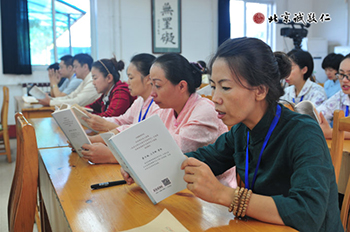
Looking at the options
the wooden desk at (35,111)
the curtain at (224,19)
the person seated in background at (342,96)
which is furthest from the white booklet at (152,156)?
the curtain at (224,19)

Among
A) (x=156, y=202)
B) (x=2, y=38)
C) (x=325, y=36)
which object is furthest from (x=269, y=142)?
(x=325, y=36)

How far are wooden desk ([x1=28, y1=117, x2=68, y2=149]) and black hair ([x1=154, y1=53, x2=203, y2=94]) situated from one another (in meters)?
0.72

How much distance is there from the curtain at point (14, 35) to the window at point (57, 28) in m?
0.19

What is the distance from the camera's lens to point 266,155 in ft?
2.91

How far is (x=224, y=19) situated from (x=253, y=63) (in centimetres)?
599

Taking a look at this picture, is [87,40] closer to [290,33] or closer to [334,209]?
[290,33]

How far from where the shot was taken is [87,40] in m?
5.88

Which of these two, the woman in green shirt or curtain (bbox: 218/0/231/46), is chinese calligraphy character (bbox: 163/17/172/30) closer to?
curtain (bbox: 218/0/231/46)

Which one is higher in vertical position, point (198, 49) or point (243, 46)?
point (198, 49)

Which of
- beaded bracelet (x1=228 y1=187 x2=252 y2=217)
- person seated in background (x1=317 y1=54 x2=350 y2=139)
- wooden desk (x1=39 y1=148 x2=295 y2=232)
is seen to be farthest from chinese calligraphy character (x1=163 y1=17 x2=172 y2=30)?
beaded bracelet (x1=228 y1=187 x2=252 y2=217)

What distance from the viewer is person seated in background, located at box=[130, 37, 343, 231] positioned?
2.40ft

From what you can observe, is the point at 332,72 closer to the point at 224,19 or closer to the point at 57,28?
the point at 224,19

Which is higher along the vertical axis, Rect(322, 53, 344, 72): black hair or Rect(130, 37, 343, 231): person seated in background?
Rect(322, 53, 344, 72): black hair

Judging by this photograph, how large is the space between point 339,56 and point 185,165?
4.34 meters
